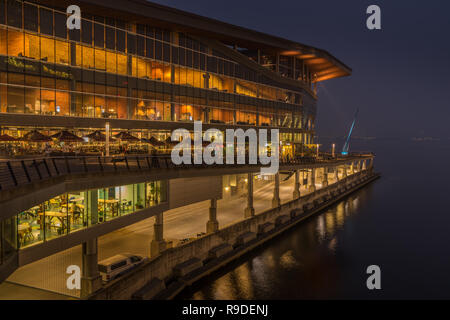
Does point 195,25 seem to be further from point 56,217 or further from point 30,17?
point 56,217

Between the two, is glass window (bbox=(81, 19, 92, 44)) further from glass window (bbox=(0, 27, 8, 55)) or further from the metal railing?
the metal railing

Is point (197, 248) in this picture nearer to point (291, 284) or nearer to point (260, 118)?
point (291, 284)

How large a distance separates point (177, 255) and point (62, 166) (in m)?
9.47

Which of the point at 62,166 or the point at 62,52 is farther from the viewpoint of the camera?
the point at 62,52

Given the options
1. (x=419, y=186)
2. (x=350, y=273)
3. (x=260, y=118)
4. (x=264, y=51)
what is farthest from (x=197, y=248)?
(x=419, y=186)

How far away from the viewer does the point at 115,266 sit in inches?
864

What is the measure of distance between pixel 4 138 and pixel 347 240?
Answer: 32.8m

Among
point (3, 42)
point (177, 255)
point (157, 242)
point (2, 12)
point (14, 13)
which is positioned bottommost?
point (177, 255)

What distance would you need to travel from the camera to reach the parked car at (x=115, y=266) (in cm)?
2166

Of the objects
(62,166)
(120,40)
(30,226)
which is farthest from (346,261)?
(120,40)

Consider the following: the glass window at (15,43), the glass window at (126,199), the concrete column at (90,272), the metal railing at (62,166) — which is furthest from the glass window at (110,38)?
the concrete column at (90,272)

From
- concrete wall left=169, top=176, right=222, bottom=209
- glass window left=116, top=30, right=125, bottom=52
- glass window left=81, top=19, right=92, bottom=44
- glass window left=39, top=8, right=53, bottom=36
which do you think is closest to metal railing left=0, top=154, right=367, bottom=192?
concrete wall left=169, top=176, right=222, bottom=209

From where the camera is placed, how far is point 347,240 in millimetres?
38812

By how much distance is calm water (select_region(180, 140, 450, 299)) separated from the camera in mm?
25812
